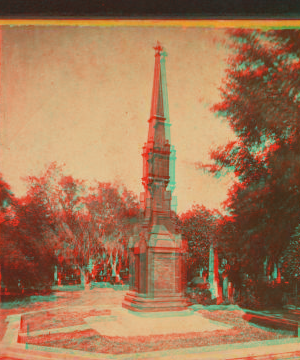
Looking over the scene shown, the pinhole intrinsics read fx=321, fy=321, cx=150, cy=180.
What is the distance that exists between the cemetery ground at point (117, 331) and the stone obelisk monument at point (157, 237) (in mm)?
186

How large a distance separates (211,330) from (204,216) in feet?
5.35

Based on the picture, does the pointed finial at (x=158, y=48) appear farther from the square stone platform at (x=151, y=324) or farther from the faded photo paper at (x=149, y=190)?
the square stone platform at (x=151, y=324)

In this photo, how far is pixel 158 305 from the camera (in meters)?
4.55

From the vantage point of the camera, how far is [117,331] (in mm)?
4332

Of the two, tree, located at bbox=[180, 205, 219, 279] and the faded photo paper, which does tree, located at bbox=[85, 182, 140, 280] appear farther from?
tree, located at bbox=[180, 205, 219, 279]

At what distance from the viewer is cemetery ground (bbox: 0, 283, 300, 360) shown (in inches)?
165

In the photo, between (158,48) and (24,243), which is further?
(158,48)

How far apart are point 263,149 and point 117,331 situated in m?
3.42

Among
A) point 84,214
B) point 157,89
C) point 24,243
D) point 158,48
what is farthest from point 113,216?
point 158,48

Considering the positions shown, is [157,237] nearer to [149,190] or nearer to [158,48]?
[149,190]

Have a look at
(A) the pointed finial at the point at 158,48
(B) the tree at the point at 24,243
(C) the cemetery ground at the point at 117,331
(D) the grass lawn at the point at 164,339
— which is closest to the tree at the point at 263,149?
(D) the grass lawn at the point at 164,339

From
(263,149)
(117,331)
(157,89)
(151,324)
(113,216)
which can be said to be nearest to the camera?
(117,331)

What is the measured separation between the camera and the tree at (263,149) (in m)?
4.88

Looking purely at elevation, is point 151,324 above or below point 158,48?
below
